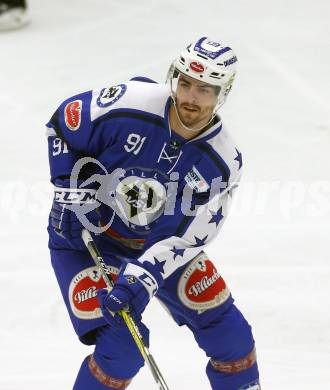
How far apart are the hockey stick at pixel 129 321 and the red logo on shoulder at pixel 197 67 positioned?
814 mm

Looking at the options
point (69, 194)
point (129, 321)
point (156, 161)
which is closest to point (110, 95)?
point (156, 161)

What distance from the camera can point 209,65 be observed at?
149 inches

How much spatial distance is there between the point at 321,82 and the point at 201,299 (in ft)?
16.0

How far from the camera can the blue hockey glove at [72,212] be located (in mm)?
4016

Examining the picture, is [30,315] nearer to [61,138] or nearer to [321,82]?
[61,138]

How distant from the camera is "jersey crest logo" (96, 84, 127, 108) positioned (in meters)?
3.98

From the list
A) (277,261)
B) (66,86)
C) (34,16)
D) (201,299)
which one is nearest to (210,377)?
(201,299)

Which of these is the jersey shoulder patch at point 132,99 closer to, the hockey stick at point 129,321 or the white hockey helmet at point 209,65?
the white hockey helmet at point 209,65

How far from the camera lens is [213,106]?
3.84 meters

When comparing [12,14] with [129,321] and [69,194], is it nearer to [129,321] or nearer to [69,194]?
[69,194]

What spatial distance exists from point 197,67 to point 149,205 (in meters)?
0.64

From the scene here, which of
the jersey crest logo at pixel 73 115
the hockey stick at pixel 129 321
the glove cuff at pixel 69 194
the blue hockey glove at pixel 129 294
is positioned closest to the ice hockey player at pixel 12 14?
the jersey crest logo at pixel 73 115

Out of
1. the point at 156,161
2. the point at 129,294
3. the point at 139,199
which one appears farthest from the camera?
the point at 139,199

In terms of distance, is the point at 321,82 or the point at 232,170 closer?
the point at 232,170
